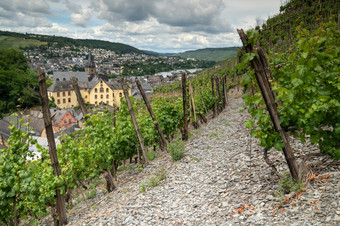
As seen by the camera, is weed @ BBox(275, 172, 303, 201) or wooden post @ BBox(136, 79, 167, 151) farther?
wooden post @ BBox(136, 79, 167, 151)

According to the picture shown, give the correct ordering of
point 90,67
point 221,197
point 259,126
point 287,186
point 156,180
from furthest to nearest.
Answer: point 90,67, point 156,180, point 221,197, point 287,186, point 259,126

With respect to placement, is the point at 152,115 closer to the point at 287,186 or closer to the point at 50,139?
the point at 50,139

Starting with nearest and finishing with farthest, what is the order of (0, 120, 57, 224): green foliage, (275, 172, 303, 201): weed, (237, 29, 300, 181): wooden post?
(237, 29, 300, 181): wooden post < (275, 172, 303, 201): weed < (0, 120, 57, 224): green foliage

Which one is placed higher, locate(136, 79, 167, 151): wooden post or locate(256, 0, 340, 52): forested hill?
locate(256, 0, 340, 52): forested hill

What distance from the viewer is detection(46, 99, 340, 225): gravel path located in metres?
4.38

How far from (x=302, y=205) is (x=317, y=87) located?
220 cm

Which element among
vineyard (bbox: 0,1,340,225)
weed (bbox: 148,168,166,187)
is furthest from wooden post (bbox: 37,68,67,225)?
weed (bbox: 148,168,166,187)

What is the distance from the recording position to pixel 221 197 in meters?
6.09

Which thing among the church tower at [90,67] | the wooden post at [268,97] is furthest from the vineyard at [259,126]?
the church tower at [90,67]

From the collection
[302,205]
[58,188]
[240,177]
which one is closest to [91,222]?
[58,188]

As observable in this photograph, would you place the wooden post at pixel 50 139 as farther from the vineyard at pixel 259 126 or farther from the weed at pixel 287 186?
the weed at pixel 287 186

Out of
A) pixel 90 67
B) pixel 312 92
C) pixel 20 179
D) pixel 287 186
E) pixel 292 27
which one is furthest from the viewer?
pixel 90 67

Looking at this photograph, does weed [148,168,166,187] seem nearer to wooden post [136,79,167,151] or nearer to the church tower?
wooden post [136,79,167,151]

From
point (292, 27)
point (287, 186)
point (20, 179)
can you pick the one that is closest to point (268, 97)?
point (287, 186)
